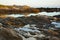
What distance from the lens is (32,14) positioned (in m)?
3.75

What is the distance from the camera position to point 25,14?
3.73 meters

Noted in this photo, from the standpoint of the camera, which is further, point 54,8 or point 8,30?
point 54,8

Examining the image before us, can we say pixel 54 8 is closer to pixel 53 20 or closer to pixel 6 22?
pixel 53 20

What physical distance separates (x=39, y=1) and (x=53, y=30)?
2.90 ft

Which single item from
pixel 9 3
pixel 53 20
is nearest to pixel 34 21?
pixel 53 20

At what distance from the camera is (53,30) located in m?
3.66

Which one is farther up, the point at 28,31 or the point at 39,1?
the point at 39,1

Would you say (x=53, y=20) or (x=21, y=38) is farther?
(x=53, y=20)

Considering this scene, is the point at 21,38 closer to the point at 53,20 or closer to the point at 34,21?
the point at 34,21

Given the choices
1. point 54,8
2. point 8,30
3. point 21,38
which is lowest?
point 21,38

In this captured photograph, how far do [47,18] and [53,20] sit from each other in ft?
0.58

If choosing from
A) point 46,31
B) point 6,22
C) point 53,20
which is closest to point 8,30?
point 6,22

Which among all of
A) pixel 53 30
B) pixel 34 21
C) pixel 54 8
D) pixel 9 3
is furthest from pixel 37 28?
pixel 9 3

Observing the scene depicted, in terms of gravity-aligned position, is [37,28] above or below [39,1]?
below
